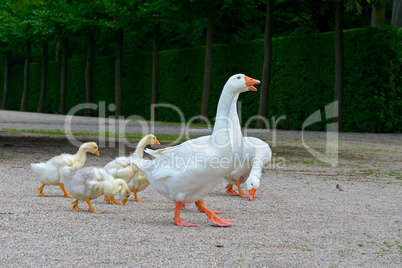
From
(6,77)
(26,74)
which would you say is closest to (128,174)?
(26,74)

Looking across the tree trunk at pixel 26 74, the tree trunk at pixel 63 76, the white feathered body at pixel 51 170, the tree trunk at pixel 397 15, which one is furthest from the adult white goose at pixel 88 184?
the tree trunk at pixel 26 74

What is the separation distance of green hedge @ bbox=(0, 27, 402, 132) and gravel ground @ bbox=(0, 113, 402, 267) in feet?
38.7

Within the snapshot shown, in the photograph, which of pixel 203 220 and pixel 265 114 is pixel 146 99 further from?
pixel 203 220

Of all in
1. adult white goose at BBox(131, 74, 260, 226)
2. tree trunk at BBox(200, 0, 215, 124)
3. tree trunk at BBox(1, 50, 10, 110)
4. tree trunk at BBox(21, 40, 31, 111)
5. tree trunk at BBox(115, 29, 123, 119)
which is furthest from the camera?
tree trunk at BBox(1, 50, 10, 110)

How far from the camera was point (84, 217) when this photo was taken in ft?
16.0

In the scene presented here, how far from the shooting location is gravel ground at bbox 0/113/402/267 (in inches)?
145

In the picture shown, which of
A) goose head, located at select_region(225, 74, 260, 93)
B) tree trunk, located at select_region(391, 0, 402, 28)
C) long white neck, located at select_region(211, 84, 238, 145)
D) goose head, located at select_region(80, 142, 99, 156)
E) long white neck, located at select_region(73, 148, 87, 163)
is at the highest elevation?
tree trunk, located at select_region(391, 0, 402, 28)

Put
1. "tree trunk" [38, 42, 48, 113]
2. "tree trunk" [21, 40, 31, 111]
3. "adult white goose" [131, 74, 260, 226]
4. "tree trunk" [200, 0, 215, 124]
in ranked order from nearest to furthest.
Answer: "adult white goose" [131, 74, 260, 226] < "tree trunk" [200, 0, 215, 124] < "tree trunk" [38, 42, 48, 113] < "tree trunk" [21, 40, 31, 111]

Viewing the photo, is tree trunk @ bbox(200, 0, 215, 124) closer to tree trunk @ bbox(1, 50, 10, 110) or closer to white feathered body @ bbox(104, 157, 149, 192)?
white feathered body @ bbox(104, 157, 149, 192)

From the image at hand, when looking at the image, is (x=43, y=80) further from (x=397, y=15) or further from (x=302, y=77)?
(x=397, y=15)

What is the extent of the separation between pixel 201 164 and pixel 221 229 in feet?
2.06

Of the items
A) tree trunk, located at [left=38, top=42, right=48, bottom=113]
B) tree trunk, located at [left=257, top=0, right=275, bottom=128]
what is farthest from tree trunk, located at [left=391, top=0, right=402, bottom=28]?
tree trunk, located at [left=38, top=42, right=48, bottom=113]

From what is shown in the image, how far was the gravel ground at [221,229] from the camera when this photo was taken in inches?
145

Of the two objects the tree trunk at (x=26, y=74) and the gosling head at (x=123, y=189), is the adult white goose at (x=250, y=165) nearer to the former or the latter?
the gosling head at (x=123, y=189)
